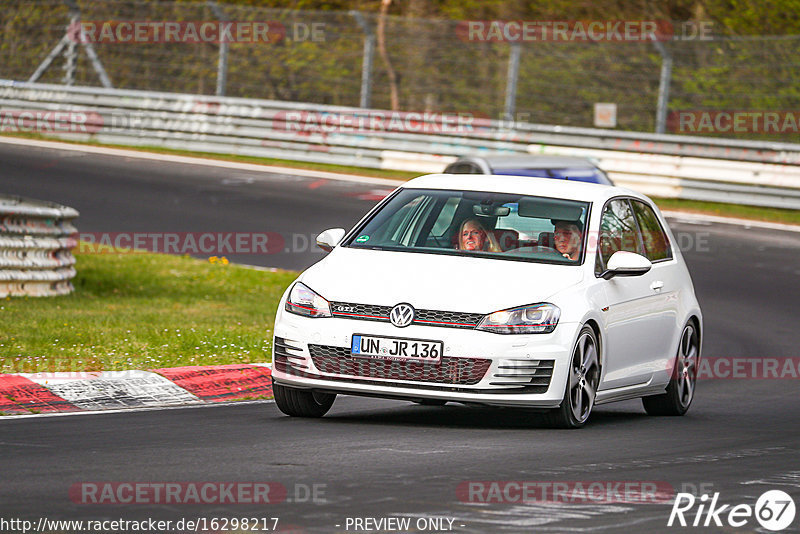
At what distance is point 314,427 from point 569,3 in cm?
3529

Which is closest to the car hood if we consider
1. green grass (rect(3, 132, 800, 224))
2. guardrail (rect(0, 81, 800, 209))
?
green grass (rect(3, 132, 800, 224))

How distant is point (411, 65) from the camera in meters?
31.5

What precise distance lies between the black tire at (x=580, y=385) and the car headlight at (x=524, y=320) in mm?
232

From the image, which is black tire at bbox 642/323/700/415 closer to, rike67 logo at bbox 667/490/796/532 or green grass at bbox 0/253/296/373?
green grass at bbox 0/253/296/373

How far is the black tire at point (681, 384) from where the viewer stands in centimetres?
1084

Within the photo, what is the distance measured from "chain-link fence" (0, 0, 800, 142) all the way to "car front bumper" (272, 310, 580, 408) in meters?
20.0

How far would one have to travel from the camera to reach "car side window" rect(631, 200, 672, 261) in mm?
10797

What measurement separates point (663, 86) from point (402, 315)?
68.4ft

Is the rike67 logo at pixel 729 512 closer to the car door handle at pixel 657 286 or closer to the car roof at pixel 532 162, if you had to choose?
the car door handle at pixel 657 286

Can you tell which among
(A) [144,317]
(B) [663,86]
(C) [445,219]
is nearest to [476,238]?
(C) [445,219]

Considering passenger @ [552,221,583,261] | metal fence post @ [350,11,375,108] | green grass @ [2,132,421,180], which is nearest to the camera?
passenger @ [552,221,583,261]

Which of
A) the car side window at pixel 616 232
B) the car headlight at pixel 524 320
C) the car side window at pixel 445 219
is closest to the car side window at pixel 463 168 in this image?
the car side window at pixel 616 232

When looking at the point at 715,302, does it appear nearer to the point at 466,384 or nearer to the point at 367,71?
the point at 466,384

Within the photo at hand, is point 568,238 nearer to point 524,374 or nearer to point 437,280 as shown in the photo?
point 437,280
